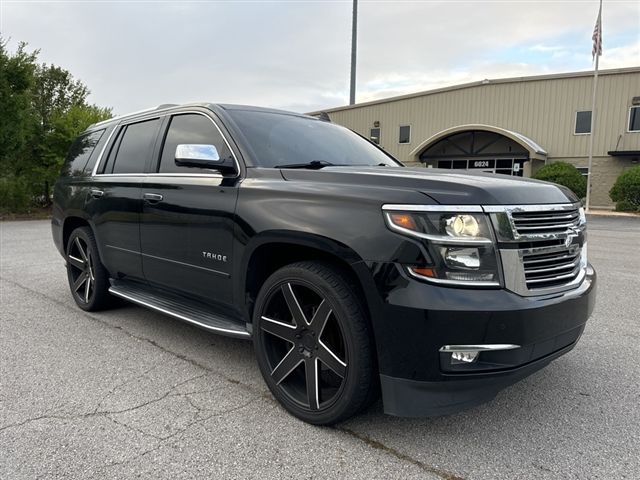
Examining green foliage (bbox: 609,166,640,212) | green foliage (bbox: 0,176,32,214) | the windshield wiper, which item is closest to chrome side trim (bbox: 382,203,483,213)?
the windshield wiper

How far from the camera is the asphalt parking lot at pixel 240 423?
7.81ft

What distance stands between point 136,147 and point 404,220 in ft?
9.90

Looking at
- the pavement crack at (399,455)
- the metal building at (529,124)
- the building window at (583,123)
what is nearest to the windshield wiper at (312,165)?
the pavement crack at (399,455)

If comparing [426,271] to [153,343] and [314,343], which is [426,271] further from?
[153,343]

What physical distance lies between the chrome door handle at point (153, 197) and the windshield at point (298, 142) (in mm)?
857

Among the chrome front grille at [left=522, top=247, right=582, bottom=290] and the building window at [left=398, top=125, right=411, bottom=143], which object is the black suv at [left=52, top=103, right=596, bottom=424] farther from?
the building window at [left=398, top=125, right=411, bottom=143]

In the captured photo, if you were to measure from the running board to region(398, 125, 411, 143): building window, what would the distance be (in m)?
30.9

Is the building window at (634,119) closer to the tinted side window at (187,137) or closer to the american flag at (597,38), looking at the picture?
the american flag at (597,38)

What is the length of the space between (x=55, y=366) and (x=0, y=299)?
8.71ft

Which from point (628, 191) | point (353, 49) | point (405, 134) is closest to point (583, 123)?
point (628, 191)

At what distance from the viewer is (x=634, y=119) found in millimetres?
25766

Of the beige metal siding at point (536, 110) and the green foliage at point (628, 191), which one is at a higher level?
the beige metal siding at point (536, 110)

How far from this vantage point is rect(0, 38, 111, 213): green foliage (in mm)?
18734

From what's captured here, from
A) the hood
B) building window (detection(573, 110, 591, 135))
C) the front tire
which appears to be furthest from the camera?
building window (detection(573, 110, 591, 135))
